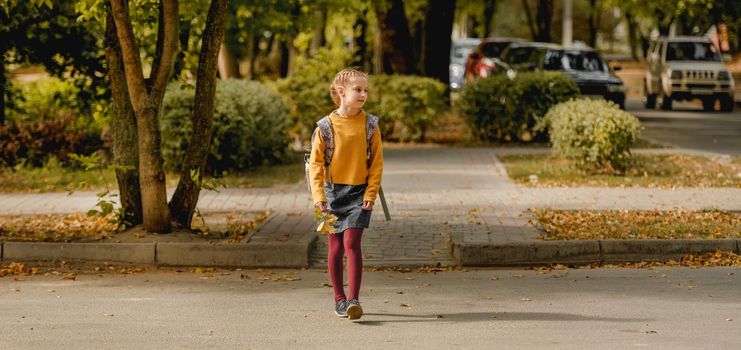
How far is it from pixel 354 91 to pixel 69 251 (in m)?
3.76

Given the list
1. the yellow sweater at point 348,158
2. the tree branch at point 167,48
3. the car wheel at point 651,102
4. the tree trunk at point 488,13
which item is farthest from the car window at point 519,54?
the tree trunk at point 488,13

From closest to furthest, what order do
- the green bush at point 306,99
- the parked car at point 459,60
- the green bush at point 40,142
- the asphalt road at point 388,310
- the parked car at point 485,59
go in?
the asphalt road at point 388,310 → the green bush at point 40,142 → the green bush at point 306,99 → the parked car at point 485,59 → the parked car at point 459,60

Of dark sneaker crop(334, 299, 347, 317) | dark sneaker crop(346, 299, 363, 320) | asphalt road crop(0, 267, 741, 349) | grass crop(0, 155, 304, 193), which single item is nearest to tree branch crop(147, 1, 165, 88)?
asphalt road crop(0, 267, 741, 349)

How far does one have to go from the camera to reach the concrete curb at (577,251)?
10.0m

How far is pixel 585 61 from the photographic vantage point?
2864 centimetres

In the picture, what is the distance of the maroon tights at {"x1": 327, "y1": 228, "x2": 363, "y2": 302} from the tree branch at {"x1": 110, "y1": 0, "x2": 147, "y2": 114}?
3396 mm

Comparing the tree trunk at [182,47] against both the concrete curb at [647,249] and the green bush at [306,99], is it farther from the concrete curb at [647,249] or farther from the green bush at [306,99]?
the green bush at [306,99]

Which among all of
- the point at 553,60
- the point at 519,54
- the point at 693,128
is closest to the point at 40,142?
the point at 553,60

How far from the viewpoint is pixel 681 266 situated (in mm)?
9844

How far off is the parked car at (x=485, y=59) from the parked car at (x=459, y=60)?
14.5 feet

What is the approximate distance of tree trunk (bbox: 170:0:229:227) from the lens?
10.9m

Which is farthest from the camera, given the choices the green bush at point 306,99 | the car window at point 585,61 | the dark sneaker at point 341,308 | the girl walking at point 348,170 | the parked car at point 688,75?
the parked car at point 688,75

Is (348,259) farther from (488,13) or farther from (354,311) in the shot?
(488,13)

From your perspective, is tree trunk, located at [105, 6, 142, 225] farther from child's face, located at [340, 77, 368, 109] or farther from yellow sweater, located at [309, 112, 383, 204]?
child's face, located at [340, 77, 368, 109]
